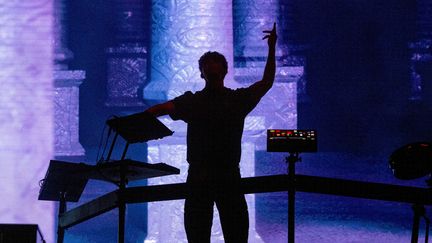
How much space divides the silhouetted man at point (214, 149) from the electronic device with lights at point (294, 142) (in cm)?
28

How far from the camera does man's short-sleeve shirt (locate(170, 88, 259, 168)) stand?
2.79 meters

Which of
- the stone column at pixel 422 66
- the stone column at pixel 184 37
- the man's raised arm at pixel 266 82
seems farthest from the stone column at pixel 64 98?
the stone column at pixel 422 66

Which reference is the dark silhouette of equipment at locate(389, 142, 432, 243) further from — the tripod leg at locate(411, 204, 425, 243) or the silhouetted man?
the silhouetted man

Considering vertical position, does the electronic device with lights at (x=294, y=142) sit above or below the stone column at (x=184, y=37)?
below

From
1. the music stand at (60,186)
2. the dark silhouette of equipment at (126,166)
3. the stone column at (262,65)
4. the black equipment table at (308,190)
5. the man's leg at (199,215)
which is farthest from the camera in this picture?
the stone column at (262,65)

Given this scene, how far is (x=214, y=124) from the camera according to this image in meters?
2.81

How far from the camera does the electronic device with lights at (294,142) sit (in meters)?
3.04

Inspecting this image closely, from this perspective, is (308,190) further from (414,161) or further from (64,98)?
(64,98)

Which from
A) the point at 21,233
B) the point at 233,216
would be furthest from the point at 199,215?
the point at 21,233

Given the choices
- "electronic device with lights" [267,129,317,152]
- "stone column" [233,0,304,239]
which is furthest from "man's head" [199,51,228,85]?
"stone column" [233,0,304,239]

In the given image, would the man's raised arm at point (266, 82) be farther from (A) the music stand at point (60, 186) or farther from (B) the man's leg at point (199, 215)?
(A) the music stand at point (60, 186)

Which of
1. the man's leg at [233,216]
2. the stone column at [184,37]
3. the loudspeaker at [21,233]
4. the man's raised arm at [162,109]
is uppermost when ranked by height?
the stone column at [184,37]

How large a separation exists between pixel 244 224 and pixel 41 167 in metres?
2.52

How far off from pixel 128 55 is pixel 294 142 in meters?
2.20
